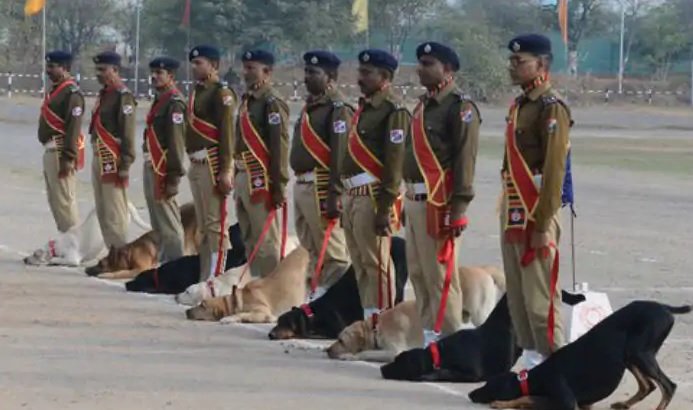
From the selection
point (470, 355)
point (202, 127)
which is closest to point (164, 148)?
point (202, 127)

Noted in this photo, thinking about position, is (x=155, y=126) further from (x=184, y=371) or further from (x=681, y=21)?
(x=681, y=21)

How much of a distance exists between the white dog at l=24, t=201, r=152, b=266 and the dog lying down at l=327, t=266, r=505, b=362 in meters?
6.22

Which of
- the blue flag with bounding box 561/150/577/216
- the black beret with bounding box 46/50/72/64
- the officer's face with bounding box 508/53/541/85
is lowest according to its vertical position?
the blue flag with bounding box 561/150/577/216

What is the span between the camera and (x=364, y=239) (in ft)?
38.1

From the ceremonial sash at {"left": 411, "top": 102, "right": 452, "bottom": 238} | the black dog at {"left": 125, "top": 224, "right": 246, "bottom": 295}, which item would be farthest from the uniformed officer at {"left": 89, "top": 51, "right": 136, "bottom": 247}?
the ceremonial sash at {"left": 411, "top": 102, "right": 452, "bottom": 238}

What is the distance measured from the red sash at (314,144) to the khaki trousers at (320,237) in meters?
0.26

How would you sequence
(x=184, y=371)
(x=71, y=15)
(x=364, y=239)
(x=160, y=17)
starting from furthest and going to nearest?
(x=71, y=15)
(x=160, y=17)
(x=364, y=239)
(x=184, y=371)

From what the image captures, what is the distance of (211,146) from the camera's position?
14.4m

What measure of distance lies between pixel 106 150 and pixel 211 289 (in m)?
2.88

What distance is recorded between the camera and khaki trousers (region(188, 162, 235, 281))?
14.5 meters

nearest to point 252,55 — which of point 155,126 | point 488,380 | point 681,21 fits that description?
point 155,126

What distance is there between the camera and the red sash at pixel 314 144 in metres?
12.5

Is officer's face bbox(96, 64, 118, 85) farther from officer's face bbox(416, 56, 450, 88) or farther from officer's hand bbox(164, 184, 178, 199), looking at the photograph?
officer's face bbox(416, 56, 450, 88)

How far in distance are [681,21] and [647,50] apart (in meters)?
4.36
